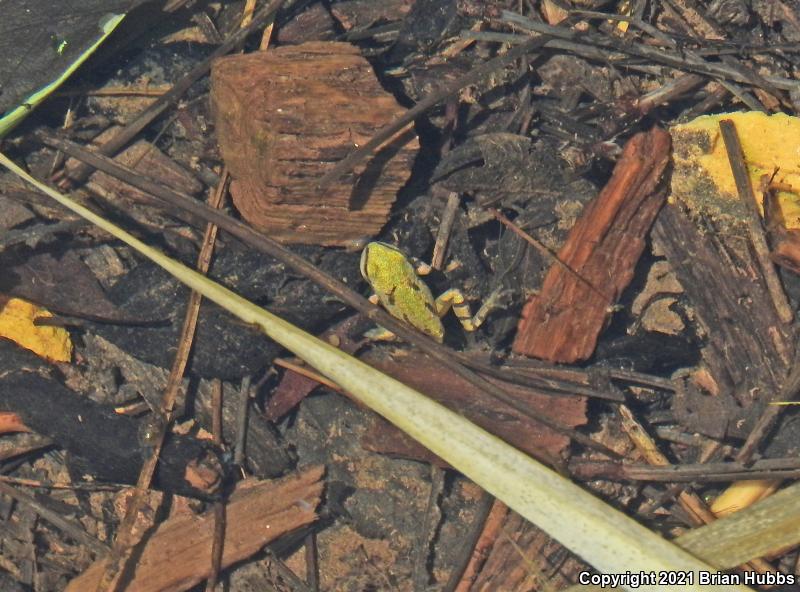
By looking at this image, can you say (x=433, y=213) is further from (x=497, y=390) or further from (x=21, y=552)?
(x=21, y=552)

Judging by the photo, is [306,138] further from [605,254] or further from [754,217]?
[754,217]

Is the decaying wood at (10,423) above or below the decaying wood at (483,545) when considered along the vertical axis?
above

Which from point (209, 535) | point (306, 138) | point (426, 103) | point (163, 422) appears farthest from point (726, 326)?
point (163, 422)

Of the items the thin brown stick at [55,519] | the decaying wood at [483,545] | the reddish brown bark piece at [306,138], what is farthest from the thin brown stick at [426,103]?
the thin brown stick at [55,519]

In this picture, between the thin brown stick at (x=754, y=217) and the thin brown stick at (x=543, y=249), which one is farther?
the thin brown stick at (x=543, y=249)

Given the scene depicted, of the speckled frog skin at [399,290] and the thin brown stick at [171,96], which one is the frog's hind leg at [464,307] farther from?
the thin brown stick at [171,96]
